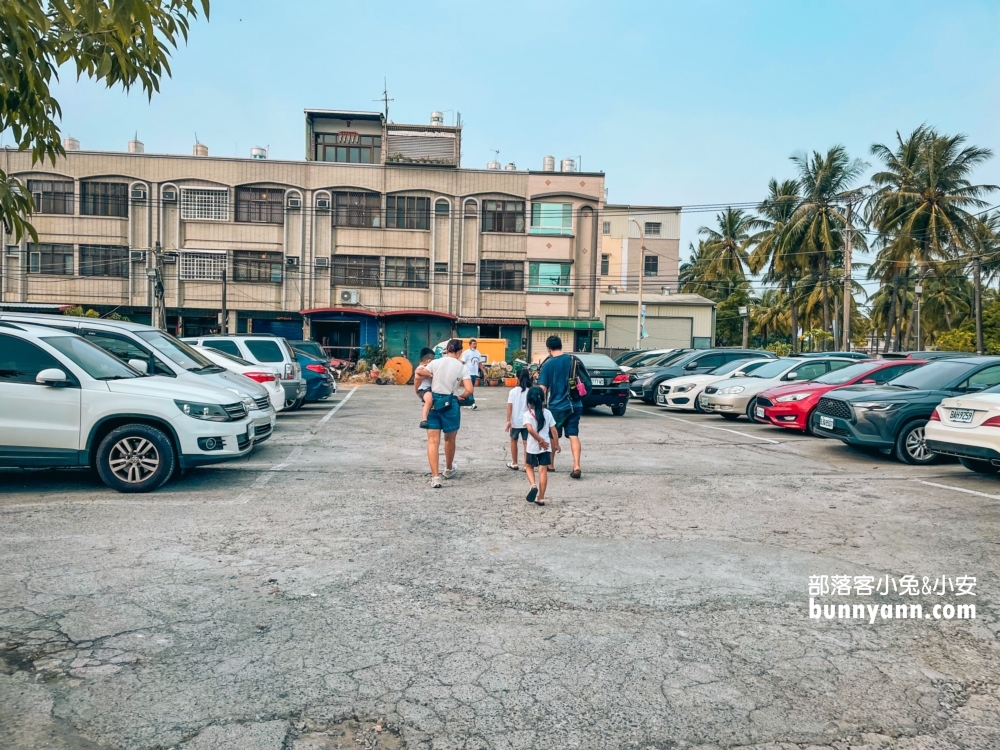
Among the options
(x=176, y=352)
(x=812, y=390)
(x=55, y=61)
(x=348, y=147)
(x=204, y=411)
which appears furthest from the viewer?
(x=348, y=147)

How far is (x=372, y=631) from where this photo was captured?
454 cm

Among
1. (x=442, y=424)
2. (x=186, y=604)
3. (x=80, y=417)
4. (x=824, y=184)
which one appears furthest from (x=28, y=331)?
(x=824, y=184)

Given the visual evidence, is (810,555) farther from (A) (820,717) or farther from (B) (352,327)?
(B) (352,327)

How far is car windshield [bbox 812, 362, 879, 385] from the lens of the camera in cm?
1427

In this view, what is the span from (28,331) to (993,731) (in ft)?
29.5

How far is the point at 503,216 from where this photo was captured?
41.6 meters

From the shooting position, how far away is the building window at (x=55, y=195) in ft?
127

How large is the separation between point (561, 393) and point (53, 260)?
37341 mm

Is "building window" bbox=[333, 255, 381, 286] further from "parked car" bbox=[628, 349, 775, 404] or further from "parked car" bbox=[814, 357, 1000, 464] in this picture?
"parked car" bbox=[814, 357, 1000, 464]

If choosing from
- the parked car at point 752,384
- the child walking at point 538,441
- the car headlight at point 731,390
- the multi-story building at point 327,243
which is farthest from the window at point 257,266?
the child walking at point 538,441

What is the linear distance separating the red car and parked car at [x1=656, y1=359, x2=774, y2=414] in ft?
12.5

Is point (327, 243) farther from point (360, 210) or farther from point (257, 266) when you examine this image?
point (257, 266)

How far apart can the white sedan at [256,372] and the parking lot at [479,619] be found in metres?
6.02

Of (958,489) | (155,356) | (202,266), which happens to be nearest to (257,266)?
(202,266)
